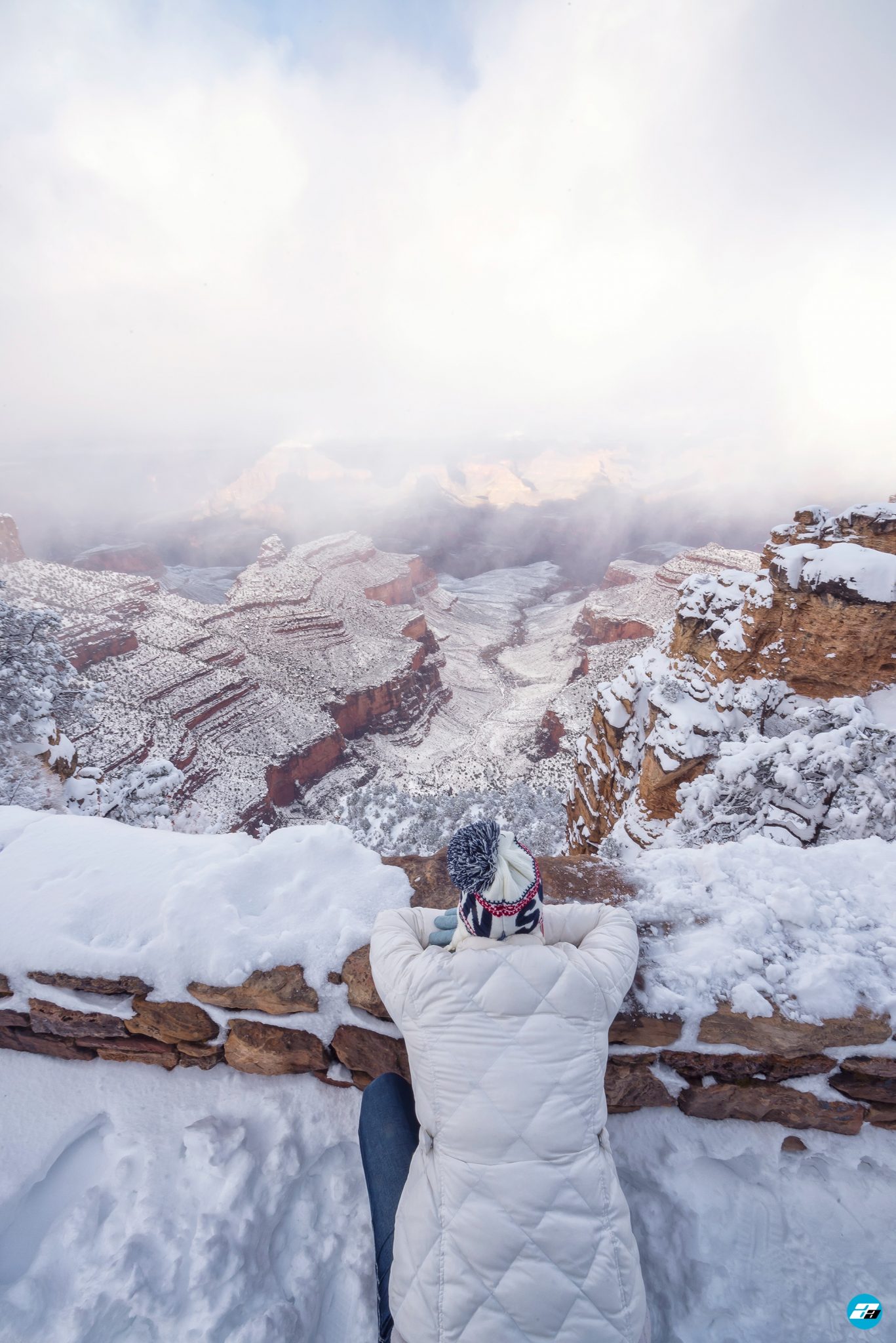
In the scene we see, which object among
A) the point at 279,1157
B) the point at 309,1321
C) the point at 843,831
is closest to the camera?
the point at 309,1321

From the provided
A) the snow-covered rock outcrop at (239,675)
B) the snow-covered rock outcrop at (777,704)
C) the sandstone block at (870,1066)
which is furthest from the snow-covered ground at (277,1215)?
the snow-covered rock outcrop at (239,675)

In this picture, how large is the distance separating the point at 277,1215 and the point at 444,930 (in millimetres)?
1484

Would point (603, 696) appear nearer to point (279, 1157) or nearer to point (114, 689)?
point (279, 1157)

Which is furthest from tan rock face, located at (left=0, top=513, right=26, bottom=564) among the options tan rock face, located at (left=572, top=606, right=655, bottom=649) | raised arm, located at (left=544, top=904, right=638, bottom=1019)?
raised arm, located at (left=544, top=904, right=638, bottom=1019)

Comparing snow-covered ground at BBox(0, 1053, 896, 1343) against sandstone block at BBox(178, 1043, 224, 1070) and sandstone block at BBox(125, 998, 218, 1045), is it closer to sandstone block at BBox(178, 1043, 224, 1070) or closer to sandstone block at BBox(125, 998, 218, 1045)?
sandstone block at BBox(178, 1043, 224, 1070)

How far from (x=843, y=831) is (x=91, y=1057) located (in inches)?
295

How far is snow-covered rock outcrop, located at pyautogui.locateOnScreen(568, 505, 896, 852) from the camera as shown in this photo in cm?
625

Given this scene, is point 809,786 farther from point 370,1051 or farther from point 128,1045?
point 128,1045

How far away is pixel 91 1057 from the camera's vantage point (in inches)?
101

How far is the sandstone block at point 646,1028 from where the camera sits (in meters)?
2.30

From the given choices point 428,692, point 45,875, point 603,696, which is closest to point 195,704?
point 428,692

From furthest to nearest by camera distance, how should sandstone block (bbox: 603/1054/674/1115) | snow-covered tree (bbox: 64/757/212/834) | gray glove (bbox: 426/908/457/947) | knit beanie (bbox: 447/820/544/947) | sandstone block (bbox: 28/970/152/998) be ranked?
snow-covered tree (bbox: 64/757/212/834), sandstone block (bbox: 28/970/152/998), sandstone block (bbox: 603/1054/674/1115), gray glove (bbox: 426/908/457/947), knit beanie (bbox: 447/820/544/947)

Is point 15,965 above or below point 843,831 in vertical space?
above

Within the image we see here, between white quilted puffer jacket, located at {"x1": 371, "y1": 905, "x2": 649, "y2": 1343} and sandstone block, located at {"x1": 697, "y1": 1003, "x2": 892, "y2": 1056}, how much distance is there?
0.98 meters
